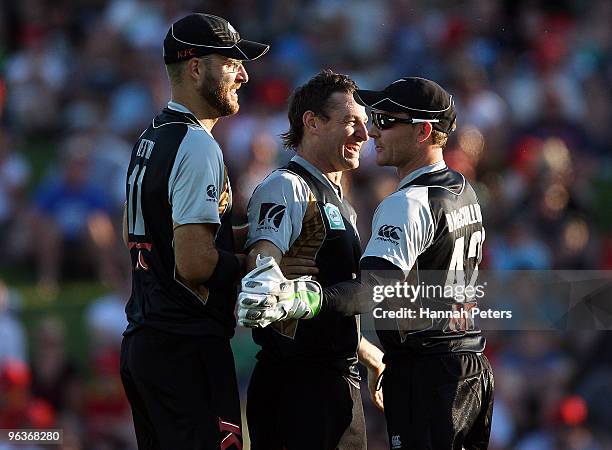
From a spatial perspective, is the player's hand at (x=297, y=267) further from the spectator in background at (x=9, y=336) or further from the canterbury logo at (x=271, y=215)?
the spectator in background at (x=9, y=336)

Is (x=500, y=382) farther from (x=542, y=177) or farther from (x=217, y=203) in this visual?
(x=217, y=203)

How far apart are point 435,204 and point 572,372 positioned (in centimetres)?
541

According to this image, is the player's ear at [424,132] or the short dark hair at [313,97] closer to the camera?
the player's ear at [424,132]

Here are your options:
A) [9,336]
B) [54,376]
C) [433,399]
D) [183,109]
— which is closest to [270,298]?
[433,399]

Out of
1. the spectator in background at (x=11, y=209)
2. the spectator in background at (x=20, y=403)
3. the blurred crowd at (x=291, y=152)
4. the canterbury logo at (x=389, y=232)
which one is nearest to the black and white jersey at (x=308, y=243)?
the canterbury logo at (x=389, y=232)

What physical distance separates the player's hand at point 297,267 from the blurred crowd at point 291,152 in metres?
4.18

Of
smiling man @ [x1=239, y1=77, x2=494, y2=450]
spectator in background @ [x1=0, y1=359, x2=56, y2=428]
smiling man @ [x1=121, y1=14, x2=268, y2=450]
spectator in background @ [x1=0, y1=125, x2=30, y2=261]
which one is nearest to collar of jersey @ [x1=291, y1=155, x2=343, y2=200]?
smiling man @ [x1=239, y1=77, x2=494, y2=450]

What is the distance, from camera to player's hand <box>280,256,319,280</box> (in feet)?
19.2

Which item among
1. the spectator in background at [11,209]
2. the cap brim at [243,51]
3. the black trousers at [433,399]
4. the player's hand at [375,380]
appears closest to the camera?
the black trousers at [433,399]

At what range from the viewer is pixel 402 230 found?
549 cm

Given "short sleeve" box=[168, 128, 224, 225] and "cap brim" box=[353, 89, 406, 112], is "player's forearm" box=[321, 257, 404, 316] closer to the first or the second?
"short sleeve" box=[168, 128, 224, 225]

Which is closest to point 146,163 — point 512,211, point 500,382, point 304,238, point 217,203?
point 217,203

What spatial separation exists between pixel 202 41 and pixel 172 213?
34.9 inches

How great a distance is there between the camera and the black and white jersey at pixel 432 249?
551 centimetres
